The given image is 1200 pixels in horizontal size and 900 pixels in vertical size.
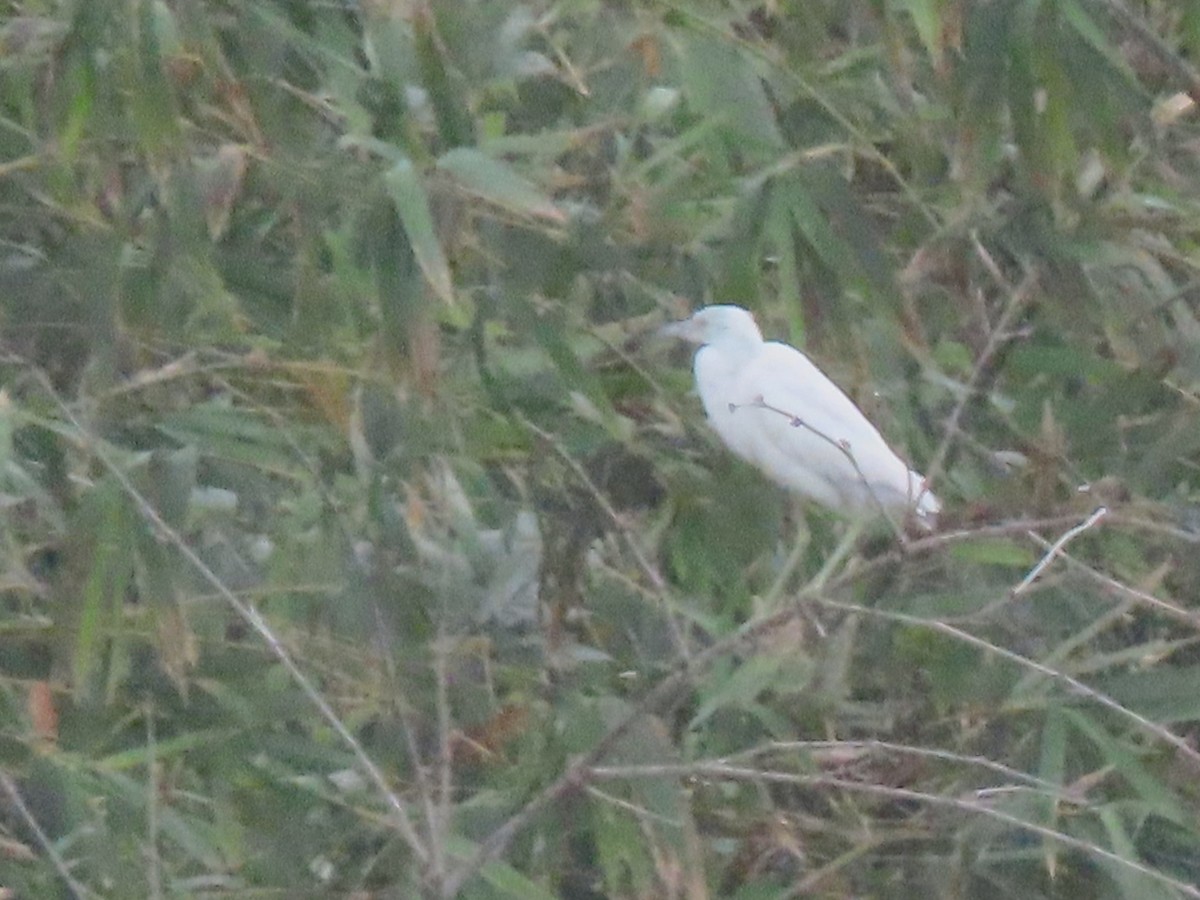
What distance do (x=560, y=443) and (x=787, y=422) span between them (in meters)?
0.25

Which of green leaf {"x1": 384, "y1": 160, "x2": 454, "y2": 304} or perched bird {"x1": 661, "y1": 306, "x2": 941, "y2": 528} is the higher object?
green leaf {"x1": 384, "y1": 160, "x2": 454, "y2": 304}

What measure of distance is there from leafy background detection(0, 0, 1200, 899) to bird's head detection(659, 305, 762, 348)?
3cm

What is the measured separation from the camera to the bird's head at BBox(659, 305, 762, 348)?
76.2 inches

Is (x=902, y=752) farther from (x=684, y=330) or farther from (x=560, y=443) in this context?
(x=684, y=330)

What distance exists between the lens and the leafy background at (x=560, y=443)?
4.99 feet

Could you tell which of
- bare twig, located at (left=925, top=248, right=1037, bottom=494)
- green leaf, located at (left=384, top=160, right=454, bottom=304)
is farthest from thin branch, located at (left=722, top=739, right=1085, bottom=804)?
green leaf, located at (left=384, top=160, right=454, bottom=304)

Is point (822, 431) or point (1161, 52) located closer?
point (1161, 52)

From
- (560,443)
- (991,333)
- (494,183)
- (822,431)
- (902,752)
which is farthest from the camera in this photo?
(822,431)

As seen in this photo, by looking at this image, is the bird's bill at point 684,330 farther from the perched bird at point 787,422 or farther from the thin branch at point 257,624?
the thin branch at point 257,624

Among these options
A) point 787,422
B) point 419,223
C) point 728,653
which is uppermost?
point 419,223

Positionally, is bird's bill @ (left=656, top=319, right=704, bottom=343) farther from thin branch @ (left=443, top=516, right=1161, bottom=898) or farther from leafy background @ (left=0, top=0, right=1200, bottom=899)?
thin branch @ (left=443, top=516, right=1161, bottom=898)

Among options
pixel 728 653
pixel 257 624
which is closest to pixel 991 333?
pixel 728 653

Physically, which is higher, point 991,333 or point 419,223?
point 419,223

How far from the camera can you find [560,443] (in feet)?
5.92
